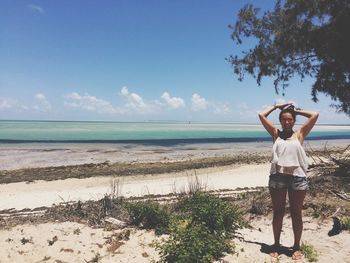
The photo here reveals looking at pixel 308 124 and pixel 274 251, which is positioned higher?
pixel 308 124

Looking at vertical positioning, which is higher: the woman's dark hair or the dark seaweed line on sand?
the woman's dark hair

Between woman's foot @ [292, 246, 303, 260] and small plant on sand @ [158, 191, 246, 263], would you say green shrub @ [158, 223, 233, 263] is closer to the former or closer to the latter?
small plant on sand @ [158, 191, 246, 263]

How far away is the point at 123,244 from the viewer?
7.59 m

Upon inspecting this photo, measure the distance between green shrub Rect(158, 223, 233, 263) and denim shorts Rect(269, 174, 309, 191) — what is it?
1.47 m

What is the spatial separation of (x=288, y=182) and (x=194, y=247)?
72.0 inches

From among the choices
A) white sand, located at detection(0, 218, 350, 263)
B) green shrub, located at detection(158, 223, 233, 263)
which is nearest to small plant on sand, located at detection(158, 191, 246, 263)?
green shrub, located at detection(158, 223, 233, 263)

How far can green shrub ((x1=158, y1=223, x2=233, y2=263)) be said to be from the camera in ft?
20.3

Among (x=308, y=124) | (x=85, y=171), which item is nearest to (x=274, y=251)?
(x=308, y=124)

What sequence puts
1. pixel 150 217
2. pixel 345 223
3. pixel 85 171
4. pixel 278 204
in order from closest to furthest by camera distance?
pixel 278 204 → pixel 345 223 → pixel 150 217 → pixel 85 171

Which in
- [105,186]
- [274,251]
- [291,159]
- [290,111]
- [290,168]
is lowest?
[105,186]

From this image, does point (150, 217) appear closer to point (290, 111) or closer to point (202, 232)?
point (202, 232)

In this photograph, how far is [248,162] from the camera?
2675 centimetres

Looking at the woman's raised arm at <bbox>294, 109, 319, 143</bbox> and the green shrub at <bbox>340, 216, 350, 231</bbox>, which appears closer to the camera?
the woman's raised arm at <bbox>294, 109, 319, 143</bbox>

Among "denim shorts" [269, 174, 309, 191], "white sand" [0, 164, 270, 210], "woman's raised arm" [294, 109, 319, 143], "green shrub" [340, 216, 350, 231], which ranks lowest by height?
"white sand" [0, 164, 270, 210]
